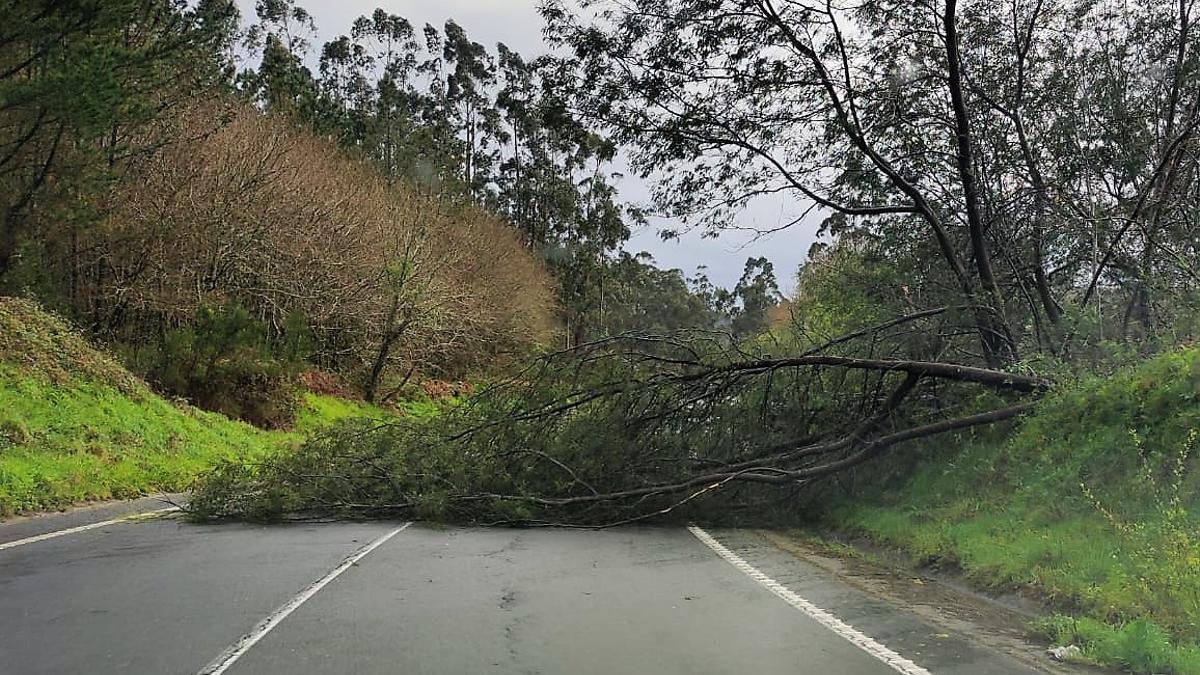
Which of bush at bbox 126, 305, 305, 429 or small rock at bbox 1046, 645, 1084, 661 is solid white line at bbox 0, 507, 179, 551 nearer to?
small rock at bbox 1046, 645, 1084, 661

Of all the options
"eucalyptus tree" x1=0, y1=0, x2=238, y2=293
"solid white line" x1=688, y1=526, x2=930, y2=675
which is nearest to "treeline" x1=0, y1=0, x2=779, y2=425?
"eucalyptus tree" x1=0, y1=0, x2=238, y2=293

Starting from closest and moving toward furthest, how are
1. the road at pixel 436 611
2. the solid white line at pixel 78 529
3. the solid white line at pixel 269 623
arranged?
the solid white line at pixel 269 623 → the road at pixel 436 611 → the solid white line at pixel 78 529

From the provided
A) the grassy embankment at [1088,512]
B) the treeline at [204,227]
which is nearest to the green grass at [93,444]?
the treeline at [204,227]

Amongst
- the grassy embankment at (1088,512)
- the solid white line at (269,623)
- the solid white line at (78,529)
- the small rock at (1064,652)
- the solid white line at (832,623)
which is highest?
the grassy embankment at (1088,512)

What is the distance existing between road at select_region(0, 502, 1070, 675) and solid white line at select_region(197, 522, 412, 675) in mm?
22

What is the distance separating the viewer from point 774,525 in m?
14.6

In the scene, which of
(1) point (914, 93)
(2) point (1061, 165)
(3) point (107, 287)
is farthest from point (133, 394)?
(2) point (1061, 165)

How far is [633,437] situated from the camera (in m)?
14.7

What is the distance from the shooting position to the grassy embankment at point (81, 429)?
16484 millimetres

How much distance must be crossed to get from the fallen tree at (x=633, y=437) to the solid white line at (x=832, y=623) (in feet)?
9.55

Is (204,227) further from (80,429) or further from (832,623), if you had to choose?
(832,623)

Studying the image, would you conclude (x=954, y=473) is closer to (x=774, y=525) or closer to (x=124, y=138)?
(x=774, y=525)

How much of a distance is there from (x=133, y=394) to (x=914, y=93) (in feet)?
59.3

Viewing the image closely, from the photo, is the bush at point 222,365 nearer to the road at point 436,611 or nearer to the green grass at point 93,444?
the green grass at point 93,444
